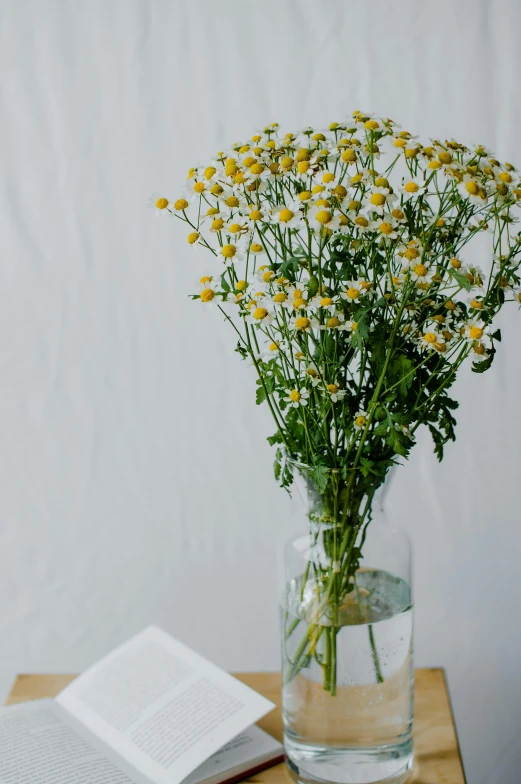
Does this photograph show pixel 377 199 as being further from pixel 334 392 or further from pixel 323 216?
pixel 334 392

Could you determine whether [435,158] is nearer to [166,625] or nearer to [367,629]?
[367,629]

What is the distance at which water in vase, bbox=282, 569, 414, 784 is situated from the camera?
3.09ft

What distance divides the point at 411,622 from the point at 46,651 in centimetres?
74

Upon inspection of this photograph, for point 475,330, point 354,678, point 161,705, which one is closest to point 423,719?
point 354,678

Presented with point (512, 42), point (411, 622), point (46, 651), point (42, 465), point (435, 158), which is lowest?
point (46, 651)

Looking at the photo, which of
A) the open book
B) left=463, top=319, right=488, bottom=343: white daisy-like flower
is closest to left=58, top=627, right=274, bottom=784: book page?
the open book

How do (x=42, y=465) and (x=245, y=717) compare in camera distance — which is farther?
(x=42, y=465)

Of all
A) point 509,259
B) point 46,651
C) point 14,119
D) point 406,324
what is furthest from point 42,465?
point 509,259

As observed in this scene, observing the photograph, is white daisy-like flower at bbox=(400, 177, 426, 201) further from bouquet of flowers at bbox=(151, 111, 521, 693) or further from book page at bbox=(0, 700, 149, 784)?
book page at bbox=(0, 700, 149, 784)

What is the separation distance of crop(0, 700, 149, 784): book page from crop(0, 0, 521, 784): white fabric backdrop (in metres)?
0.33

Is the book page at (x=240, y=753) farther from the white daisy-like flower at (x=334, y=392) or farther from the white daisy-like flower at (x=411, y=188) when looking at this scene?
the white daisy-like flower at (x=411, y=188)

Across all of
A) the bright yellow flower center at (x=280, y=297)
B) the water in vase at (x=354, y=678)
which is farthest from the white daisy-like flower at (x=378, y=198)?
the water in vase at (x=354, y=678)

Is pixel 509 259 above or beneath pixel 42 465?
above

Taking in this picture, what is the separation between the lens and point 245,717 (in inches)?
40.6
